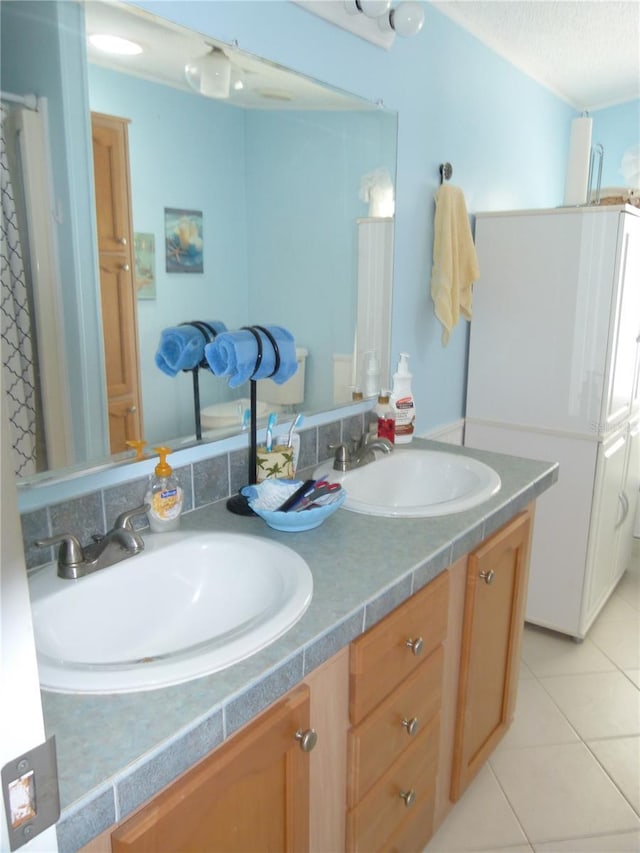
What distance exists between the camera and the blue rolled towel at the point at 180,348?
131 centimetres

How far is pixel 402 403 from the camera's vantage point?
1.87m

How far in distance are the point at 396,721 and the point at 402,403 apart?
92cm

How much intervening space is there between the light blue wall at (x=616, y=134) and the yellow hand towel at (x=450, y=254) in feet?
5.52

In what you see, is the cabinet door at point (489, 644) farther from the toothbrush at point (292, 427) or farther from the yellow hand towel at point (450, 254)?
the yellow hand towel at point (450, 254)

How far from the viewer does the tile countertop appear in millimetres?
653

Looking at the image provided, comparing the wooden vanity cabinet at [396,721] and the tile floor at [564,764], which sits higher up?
the wooden vanity cabinet at [396,721]

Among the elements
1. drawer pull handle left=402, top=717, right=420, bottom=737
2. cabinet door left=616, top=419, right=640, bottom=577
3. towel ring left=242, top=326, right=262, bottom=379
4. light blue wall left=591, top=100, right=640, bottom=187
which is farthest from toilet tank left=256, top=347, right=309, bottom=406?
light blue wall left=591, top=100, right=640, bottom=187

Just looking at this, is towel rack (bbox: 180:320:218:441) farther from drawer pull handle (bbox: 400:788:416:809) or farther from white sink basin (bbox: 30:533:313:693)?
drawer pull handle (bbox: 400:788:416:809)

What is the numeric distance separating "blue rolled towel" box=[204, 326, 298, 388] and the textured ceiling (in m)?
1.34

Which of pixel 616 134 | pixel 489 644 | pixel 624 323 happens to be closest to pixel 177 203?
pixel 489 644

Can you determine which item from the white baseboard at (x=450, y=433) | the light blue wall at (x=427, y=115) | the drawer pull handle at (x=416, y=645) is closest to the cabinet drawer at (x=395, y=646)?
the drawer pull handle at (x=416, y=645)

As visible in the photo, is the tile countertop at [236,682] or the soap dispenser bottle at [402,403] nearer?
the tile countertop at [236,682]

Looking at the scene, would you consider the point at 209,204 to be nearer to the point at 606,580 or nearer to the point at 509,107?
the point at 509,107

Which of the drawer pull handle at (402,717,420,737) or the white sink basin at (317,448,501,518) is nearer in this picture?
the drawer pull handle at (402,717,420,737)
